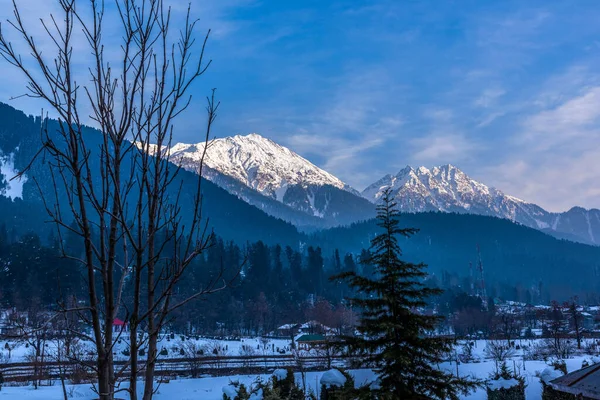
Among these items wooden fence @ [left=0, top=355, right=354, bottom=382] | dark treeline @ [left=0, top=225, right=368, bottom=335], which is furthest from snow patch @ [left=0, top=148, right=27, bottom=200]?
wooden fence @ [left=0, top=355, right=354, bottom=382]

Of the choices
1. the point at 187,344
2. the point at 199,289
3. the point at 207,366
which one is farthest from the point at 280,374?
the point at 199,289

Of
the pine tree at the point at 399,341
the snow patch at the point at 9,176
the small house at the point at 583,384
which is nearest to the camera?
the small house at the point at 583,384

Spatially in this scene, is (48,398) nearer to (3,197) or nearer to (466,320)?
(466,320)

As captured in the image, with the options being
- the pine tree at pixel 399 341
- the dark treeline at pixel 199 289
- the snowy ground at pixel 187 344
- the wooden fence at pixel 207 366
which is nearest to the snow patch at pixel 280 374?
the wooden fence at pixel 207 366

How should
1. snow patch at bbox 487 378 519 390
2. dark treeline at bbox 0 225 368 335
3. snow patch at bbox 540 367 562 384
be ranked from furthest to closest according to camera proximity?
1. dark treeline at bbox 0 225 368 335
2. snow patch at bbox 487 378 519 390
3. snow patch at bbox 540 367 562 384

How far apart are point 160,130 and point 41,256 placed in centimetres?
6856

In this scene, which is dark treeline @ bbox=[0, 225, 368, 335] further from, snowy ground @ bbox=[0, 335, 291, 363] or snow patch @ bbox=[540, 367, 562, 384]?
snow patch @ bbox=[540, 367, 562, 384]

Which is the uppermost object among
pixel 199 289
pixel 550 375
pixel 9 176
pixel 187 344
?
pixel 9 176

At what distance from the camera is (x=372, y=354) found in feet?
38.7

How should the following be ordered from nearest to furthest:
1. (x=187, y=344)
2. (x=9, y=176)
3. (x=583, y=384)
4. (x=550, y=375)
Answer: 1. (x=583, y=384)
2. (x=550, y=375)
3. (x=187, y=344)
4. (x=9, y=176)

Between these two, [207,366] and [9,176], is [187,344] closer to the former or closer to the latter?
[207,366]

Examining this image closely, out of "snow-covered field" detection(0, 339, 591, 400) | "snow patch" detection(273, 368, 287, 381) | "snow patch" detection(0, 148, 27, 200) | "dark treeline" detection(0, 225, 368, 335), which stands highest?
"snow patch" detection(0, 148, 27, 200)

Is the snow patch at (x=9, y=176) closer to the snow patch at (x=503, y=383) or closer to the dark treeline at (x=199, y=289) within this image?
the dark treeline at (x=199, y=289)

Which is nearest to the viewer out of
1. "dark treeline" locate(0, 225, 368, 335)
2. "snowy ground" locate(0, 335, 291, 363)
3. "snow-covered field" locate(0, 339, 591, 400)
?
"snow-covered field" locate(0, 339, 591, 400)
